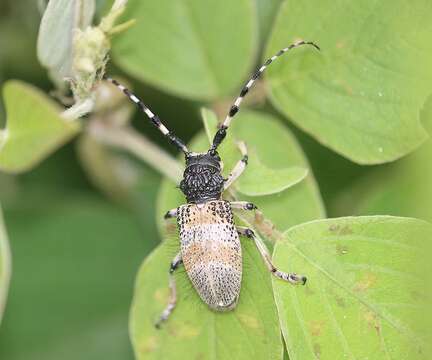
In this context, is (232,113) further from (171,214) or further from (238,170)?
(171,214)

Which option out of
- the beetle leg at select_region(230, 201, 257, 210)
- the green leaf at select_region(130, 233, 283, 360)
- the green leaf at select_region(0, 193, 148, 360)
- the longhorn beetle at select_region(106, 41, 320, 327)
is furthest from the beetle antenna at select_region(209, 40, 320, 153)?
the green leaf at select_region(0, 193, 148, 360)

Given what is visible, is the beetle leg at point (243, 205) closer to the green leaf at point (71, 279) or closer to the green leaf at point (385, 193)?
the green leaf at point (385, 193)

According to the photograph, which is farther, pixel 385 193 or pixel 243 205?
pixel 385 193

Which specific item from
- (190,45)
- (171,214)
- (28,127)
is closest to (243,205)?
(171,214)

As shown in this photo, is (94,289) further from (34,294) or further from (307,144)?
(307,144)

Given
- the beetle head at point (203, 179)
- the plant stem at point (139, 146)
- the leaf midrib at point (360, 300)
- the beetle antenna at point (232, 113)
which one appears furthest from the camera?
the plant stem at point (139, 146)

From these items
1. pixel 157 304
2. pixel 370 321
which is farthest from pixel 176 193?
pixel 370 321

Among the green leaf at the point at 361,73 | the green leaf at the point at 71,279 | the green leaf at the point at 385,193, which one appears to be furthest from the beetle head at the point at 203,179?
the green leaf at the point at 71,279
